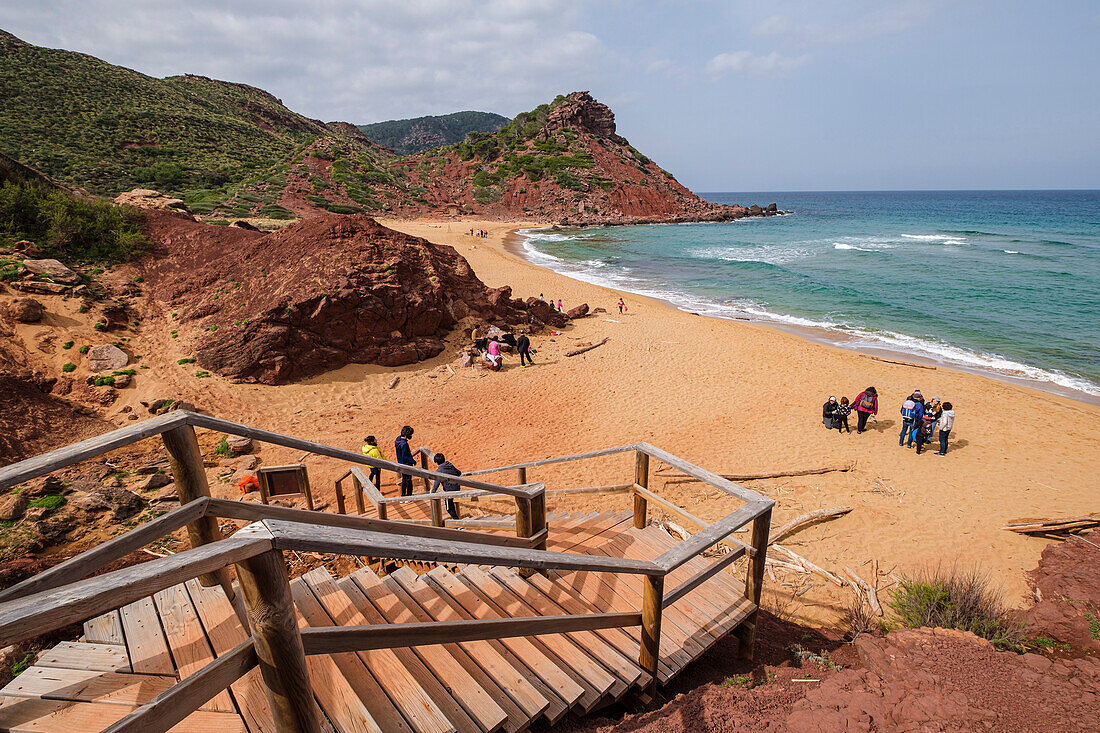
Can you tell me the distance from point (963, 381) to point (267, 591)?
64.6ft

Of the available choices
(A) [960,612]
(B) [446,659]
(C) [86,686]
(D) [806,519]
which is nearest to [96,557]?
(C) [86,686]

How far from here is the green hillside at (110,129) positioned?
1415 inches

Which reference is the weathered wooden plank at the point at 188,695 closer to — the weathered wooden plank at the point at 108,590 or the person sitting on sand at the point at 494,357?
the weathered wooden plank at the point at 108,590

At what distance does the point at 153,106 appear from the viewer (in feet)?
161

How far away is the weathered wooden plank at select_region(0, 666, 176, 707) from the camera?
2008mm

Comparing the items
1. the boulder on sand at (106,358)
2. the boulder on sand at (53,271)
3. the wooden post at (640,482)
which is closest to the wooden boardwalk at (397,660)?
the wooden post at (640,482)

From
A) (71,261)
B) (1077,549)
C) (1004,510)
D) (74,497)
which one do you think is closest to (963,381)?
(1004,510)

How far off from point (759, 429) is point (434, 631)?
11.1 m

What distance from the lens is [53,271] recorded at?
12789 millimetres

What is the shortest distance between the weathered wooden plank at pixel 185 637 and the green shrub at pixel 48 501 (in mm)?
6719

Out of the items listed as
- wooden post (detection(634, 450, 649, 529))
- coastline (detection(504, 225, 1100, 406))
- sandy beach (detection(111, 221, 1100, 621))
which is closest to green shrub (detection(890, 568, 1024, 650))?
sandy beach (detection(111, 221, 1100, 621))

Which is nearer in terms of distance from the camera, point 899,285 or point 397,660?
point 397,660

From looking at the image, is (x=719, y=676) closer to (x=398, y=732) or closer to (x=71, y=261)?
(x=398, y=732)

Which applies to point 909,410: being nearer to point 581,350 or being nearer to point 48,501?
point 581,350
